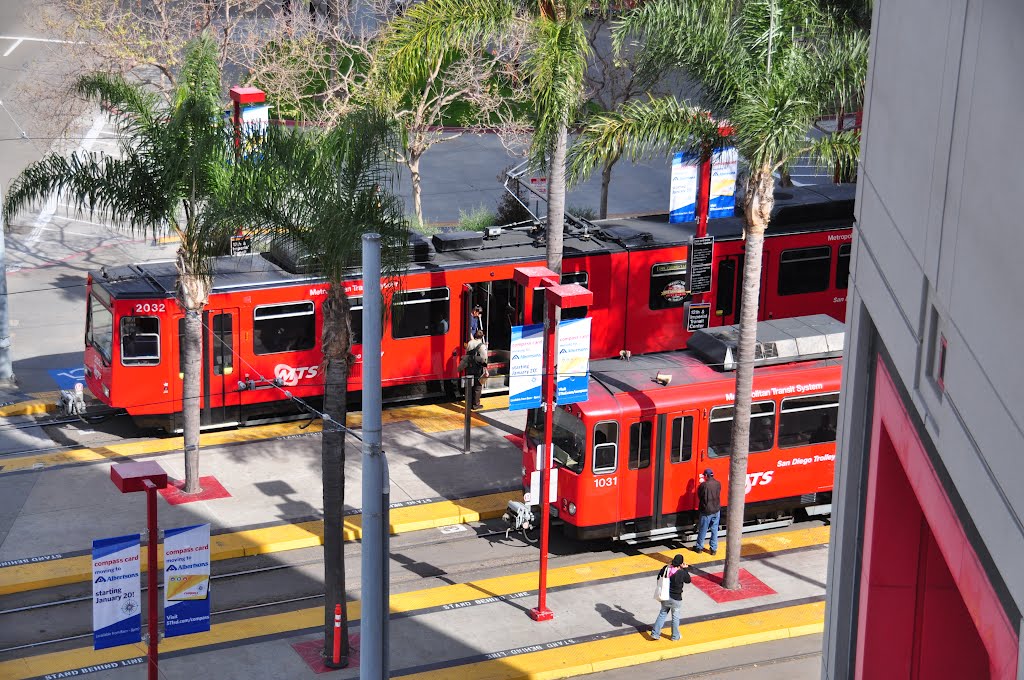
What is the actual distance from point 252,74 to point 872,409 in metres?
23.0

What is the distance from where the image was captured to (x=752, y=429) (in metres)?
21.4

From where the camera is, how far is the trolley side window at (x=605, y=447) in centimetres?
2027

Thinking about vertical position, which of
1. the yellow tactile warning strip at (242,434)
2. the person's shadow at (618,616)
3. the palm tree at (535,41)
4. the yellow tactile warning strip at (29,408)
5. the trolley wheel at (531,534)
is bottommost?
the person's shadow at (618,616)

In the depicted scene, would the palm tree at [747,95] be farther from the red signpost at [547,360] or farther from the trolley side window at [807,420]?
the red signpost at [547,360]

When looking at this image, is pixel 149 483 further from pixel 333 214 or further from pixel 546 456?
pixel 546 456

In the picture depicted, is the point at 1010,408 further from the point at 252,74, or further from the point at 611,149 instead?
the point at 252,74

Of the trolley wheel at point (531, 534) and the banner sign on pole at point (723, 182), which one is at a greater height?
the banner sign on pole at point (723, 182)

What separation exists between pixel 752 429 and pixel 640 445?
6.27 ft

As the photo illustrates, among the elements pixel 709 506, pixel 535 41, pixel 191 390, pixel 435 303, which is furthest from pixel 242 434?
pixel 535 41

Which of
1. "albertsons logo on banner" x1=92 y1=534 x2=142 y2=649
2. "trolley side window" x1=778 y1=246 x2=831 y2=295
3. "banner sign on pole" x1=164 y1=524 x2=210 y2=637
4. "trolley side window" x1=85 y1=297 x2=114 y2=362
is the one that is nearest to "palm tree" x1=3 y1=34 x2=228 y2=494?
"trolley side window" x1=85 y1=297 x2=114 y2=362

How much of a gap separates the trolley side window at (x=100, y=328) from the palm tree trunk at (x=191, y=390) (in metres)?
2.17

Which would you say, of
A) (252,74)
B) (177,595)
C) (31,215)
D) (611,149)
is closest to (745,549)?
(611,149)

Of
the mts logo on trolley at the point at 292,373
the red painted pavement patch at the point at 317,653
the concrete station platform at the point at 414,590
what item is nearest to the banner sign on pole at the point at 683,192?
the concrete station platform at the point at 414,590

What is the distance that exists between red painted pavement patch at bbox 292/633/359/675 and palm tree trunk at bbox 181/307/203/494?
192 inches
